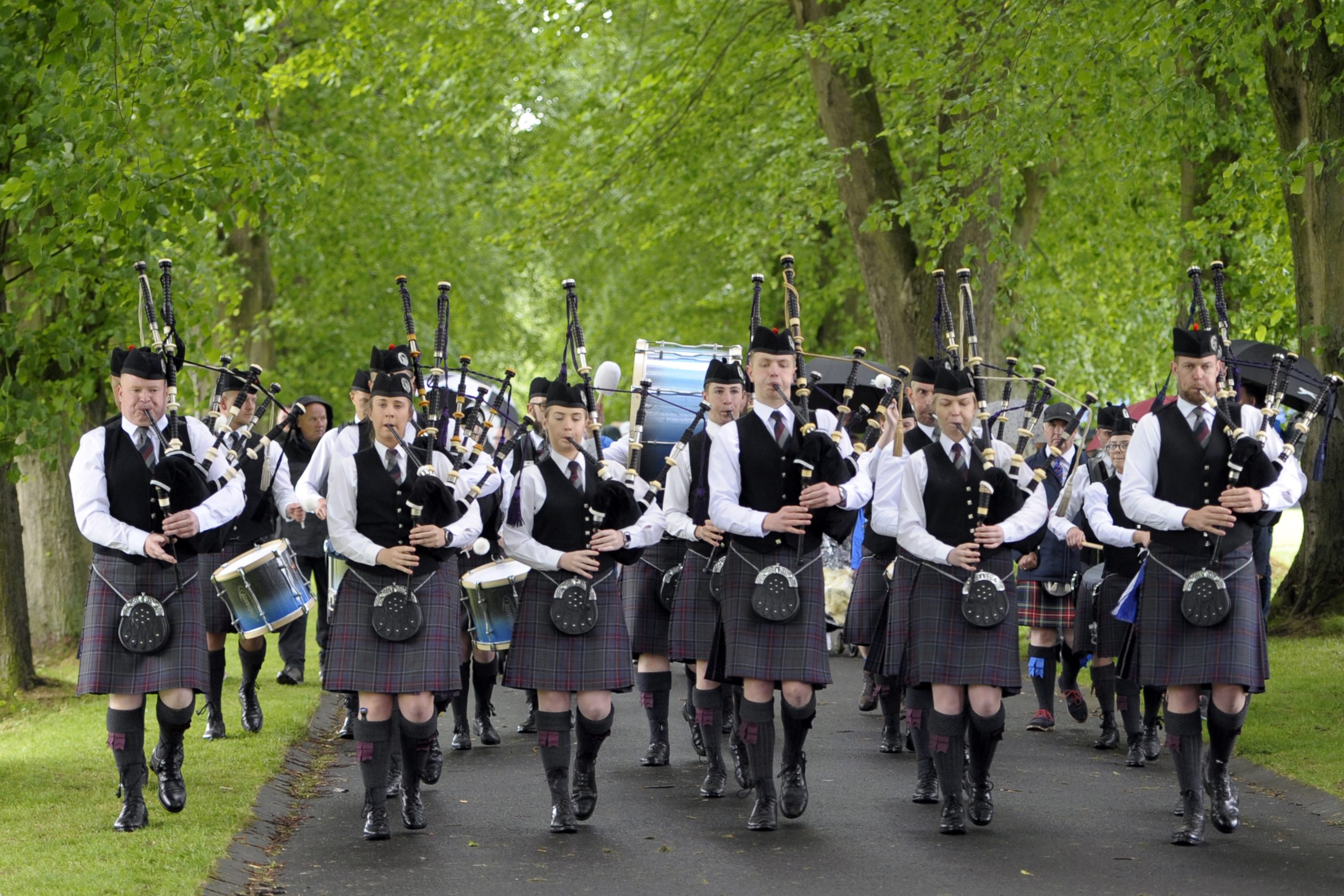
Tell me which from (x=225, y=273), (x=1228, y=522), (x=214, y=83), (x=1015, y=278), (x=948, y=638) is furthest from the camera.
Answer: (x=225, y=273)

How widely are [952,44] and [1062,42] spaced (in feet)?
6.05

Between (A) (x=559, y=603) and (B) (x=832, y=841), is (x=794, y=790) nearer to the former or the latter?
(B) (x=832, y=841)

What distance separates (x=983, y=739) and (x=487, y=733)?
10.9 ft

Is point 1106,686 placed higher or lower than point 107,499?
lower

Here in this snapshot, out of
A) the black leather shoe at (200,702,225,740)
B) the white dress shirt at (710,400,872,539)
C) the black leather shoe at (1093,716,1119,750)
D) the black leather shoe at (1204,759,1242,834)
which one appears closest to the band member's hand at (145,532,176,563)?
the white dress shirt at (710,400,872,539)

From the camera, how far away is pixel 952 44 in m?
13.1

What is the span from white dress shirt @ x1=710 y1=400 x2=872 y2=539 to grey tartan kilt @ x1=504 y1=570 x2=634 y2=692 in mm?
595

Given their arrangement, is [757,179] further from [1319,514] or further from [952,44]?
[1319,514]

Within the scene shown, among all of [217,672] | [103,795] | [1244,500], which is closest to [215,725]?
[217,672]

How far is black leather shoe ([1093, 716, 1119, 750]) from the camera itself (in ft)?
28.8

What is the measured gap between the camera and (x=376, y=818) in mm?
6414

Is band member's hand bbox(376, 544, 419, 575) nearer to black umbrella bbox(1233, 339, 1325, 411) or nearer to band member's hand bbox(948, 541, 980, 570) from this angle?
band member's hand bbox(948, 541, 980, 570)

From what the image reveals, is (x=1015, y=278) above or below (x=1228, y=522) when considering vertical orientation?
above

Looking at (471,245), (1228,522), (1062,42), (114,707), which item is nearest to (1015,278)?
(1062,42)
